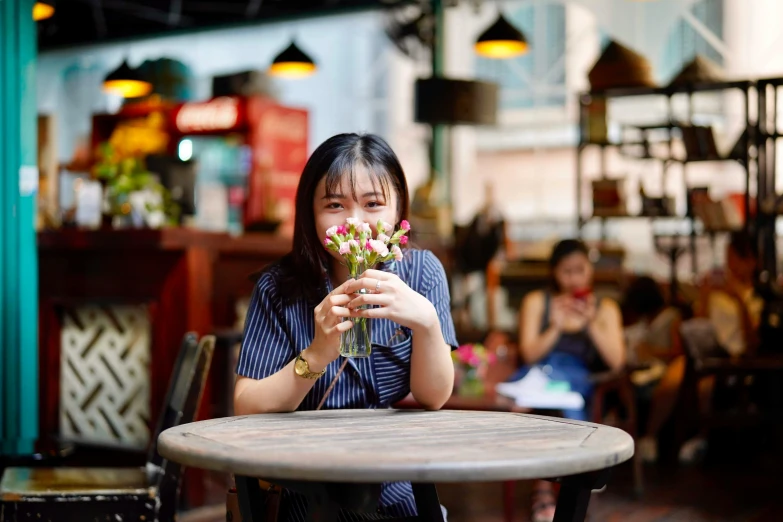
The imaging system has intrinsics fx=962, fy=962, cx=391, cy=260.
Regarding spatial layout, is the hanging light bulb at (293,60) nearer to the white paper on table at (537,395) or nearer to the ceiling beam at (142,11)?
the ceiling beam at (142,11)

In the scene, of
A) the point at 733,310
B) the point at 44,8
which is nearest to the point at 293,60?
the point at 44,8

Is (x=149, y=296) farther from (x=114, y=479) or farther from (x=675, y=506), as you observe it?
(x=675, y=506)

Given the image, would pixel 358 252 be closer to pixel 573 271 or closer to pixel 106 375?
pixel 573 271

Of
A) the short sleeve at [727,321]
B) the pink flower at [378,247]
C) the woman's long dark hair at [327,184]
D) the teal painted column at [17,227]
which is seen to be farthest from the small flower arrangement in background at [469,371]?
the short sleeve at [727,321]

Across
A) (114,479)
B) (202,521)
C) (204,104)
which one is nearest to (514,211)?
(204,104)

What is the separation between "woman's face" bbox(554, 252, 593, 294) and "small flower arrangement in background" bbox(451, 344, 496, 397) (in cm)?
58

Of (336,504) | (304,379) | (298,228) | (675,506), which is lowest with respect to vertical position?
(675,506)

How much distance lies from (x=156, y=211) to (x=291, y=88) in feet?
30.1

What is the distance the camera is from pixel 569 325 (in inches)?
Answer: 181

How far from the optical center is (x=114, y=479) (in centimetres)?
276

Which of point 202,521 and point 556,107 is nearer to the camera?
point 202,521

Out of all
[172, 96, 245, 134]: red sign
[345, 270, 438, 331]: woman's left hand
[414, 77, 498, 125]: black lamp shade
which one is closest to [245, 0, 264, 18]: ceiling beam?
[172, 96, 245, 134]: red sign

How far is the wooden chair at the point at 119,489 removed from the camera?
2486 mm

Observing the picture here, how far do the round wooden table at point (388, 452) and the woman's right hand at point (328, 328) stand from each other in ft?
0.39
